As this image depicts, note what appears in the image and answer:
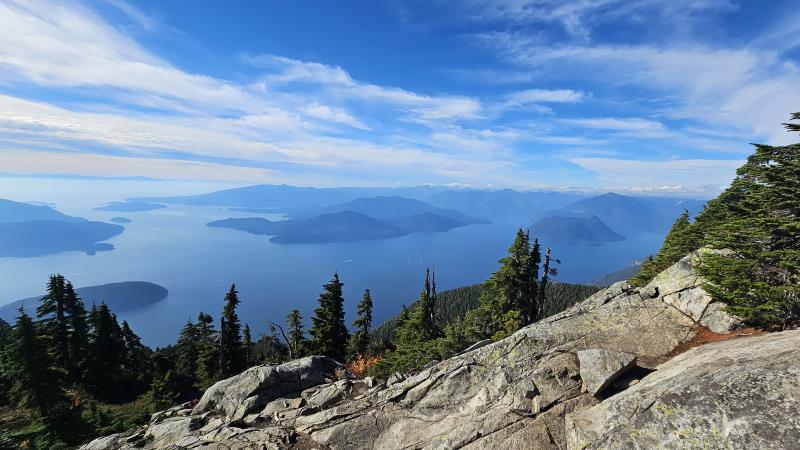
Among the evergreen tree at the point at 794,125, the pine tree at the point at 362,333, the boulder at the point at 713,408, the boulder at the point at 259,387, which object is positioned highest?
the evergreen tree at the point at 794,125

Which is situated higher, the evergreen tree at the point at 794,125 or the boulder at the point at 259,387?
the evergreen tree at the point at 794,125

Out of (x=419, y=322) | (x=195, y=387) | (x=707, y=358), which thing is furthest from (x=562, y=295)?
(x=707, y=358)

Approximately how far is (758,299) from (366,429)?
722 inches

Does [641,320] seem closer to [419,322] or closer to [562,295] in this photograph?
[419,322]

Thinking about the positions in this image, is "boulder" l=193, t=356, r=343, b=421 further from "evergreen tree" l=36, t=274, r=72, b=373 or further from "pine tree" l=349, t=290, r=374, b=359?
"evergreen tree" l=36, t=274, r=72, b=373

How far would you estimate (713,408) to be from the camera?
952cm

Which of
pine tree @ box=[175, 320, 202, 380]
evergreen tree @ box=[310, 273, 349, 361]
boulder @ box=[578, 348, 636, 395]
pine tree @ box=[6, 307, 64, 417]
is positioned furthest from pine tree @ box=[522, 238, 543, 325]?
pine tree @ box=[6, 307, 64, 417]

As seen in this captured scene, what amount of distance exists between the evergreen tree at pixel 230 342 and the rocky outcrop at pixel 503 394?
2255cm

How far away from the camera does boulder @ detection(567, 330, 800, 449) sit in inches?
347

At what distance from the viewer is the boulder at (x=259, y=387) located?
68.3 feet

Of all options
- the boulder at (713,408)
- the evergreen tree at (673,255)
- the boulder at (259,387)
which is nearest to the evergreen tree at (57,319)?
the boulder at (259,387)

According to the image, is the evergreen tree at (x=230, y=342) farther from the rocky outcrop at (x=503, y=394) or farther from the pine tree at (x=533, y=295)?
the pine tree at (x=533, y=295)

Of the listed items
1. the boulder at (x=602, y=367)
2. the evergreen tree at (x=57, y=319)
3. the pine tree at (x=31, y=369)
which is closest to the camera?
the boulder at (x=602, y=367)

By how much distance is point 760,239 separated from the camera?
15766 millimetres
